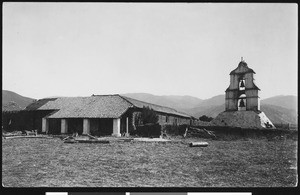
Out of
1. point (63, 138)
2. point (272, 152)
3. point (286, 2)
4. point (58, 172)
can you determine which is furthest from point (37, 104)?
point (286, 2)

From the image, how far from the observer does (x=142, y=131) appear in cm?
751

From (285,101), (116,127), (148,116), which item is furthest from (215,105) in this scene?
(116,127)

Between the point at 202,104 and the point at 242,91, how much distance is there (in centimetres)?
88

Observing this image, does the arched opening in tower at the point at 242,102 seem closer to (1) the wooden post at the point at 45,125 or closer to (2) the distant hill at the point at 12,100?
(2) the distant hill at the point at 12,100

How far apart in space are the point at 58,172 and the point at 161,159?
1937 mm

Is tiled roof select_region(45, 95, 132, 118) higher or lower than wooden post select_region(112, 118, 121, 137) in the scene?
higher

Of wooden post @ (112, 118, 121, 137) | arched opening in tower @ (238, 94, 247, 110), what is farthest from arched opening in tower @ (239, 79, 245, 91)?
wooden post @ (112, 118, 121, 137)

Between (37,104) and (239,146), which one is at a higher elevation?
(37,104)

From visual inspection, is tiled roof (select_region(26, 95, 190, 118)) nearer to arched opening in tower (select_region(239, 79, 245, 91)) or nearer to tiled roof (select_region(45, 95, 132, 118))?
tiled roof (select_region(45, 95, 132, 118))

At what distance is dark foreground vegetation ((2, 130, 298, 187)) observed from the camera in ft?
16.9

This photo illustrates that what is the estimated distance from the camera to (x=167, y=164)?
5590mm

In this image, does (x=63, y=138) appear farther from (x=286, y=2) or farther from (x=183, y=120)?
(x=286, y=2)

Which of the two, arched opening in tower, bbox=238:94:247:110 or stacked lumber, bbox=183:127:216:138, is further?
stacked lumber, bbox=183:127:216:138

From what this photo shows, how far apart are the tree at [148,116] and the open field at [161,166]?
4.85 feet
